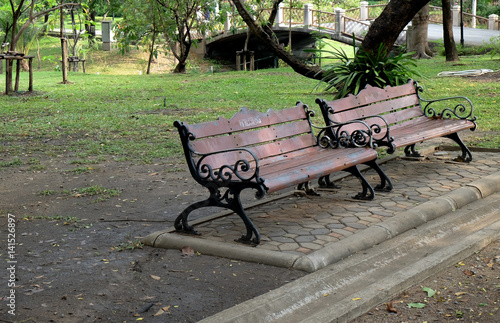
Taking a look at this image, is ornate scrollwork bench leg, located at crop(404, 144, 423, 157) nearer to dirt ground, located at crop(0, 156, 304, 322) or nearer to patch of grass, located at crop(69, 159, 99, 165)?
dirt ground, located at crop(0, 156, 304, 322)

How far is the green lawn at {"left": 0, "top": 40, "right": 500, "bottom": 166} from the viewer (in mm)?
9156

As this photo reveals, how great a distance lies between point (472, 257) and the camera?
470 cm

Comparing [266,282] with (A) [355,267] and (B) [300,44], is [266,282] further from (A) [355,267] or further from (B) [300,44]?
(B) [300,44]

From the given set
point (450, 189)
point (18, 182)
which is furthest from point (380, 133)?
point (18, 182)

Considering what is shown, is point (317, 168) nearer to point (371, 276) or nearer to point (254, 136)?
point (254, 136)

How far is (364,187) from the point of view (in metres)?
5.98

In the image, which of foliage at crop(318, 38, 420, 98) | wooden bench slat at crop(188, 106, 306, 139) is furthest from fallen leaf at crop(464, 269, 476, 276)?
foliage at crop(318, 38, 420, 98)

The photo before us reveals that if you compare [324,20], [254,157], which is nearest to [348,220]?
[254,157]

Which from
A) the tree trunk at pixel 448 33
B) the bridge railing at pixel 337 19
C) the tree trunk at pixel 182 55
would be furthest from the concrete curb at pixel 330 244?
the bridge railing at pixel 337 19

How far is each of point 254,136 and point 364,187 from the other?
1227mm

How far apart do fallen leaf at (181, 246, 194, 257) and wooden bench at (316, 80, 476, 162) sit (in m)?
2.44

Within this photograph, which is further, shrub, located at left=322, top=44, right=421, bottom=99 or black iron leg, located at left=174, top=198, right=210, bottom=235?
shrub, located at left=322, top=44, right=421, bottom=99

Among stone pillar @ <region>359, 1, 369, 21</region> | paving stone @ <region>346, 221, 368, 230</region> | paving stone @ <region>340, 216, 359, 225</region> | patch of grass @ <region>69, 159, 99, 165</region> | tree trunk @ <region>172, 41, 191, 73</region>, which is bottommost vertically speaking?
paving stone @ <region>346, 221, 368, 230</region>

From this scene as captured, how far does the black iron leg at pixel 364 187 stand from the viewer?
5.87 metres
